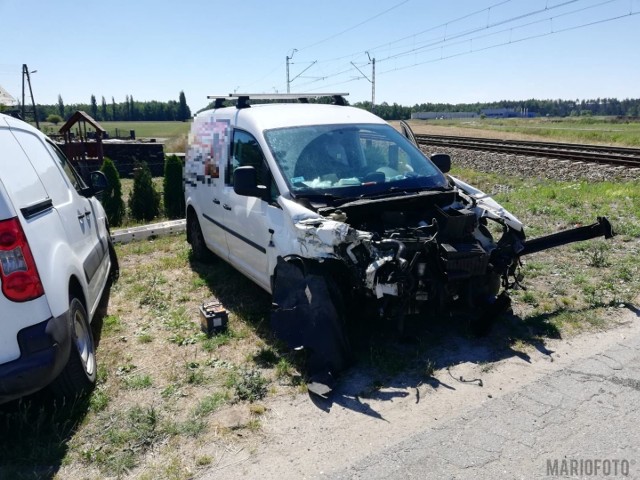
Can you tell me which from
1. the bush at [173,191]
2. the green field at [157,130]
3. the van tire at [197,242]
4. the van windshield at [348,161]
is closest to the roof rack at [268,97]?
the van windshield at [348,161]

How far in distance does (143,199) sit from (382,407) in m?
10.1

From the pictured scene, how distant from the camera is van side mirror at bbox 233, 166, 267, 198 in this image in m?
4.79

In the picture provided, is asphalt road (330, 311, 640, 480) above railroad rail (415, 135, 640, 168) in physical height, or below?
below

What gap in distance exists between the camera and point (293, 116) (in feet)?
18.0

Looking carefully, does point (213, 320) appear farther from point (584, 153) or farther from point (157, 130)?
point (157, 130)

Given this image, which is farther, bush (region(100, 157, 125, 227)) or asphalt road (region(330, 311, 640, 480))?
bush (region(100, 157, 125, 227))

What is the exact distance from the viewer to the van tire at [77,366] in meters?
3.56

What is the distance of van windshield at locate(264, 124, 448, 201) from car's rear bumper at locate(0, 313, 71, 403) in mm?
2236

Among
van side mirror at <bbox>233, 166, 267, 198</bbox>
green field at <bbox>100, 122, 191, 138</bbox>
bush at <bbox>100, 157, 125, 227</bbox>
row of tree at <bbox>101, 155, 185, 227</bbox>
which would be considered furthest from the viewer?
green field at <bbox>100, 122, 191, 138</bbox>

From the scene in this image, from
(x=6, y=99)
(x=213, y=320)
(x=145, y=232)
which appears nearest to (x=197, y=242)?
(x=145, y=232)

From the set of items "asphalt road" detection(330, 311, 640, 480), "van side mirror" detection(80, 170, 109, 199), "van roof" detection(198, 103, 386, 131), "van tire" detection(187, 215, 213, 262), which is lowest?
"asphalt road" detection(330, 311, 640, 480)

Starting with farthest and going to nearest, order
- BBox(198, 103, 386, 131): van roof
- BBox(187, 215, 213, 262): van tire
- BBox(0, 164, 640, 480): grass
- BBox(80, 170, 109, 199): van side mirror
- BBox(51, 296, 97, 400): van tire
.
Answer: BBox(187, 215, 213, 262): van tire → BBox(80, 170, 109, 199): van side mirror → BBox(198, 103, 386, 131): van roof → BBox(51, 296, 97, 400): van tire → BBox(0, 164, 640, 480): grass

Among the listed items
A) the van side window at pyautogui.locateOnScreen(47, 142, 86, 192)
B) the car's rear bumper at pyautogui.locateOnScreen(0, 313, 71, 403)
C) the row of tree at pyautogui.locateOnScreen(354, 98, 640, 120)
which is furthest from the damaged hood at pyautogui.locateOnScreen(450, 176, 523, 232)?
the row of tree at pyautogui.locateOnScreen(354, 98, 640, 120)

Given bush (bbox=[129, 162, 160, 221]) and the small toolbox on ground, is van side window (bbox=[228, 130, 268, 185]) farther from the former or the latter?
bush (bbox=[129, 162, 160, 221])
